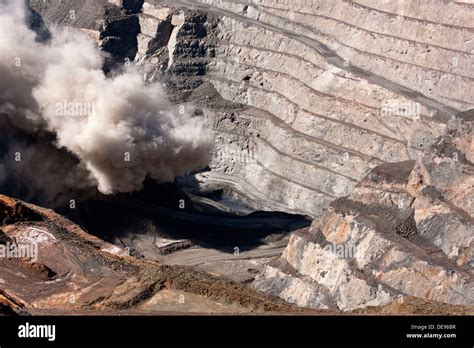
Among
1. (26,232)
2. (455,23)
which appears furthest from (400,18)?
(26,232)

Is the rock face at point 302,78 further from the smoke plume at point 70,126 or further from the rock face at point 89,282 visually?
the rock face at point 89,282

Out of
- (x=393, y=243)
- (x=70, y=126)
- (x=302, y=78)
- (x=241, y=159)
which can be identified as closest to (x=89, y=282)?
(x=393, y=243)

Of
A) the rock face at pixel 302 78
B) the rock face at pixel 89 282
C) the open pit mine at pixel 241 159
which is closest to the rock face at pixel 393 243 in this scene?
the open pit mine at pixel 241 159

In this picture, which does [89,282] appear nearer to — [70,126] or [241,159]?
[70,126]

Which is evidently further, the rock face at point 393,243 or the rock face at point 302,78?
the rock face at point 302,78

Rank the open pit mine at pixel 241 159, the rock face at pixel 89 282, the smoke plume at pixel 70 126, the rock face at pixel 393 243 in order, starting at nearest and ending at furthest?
the rock face at pixel 89 282
the open pit mine at pixel 241 159
the rock face at pixel 393 243
the smoke plume at pixel 70 126

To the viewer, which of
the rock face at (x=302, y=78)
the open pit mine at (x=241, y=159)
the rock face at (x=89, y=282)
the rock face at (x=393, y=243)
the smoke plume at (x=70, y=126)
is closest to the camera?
the rock face at (x=89, y=282)
